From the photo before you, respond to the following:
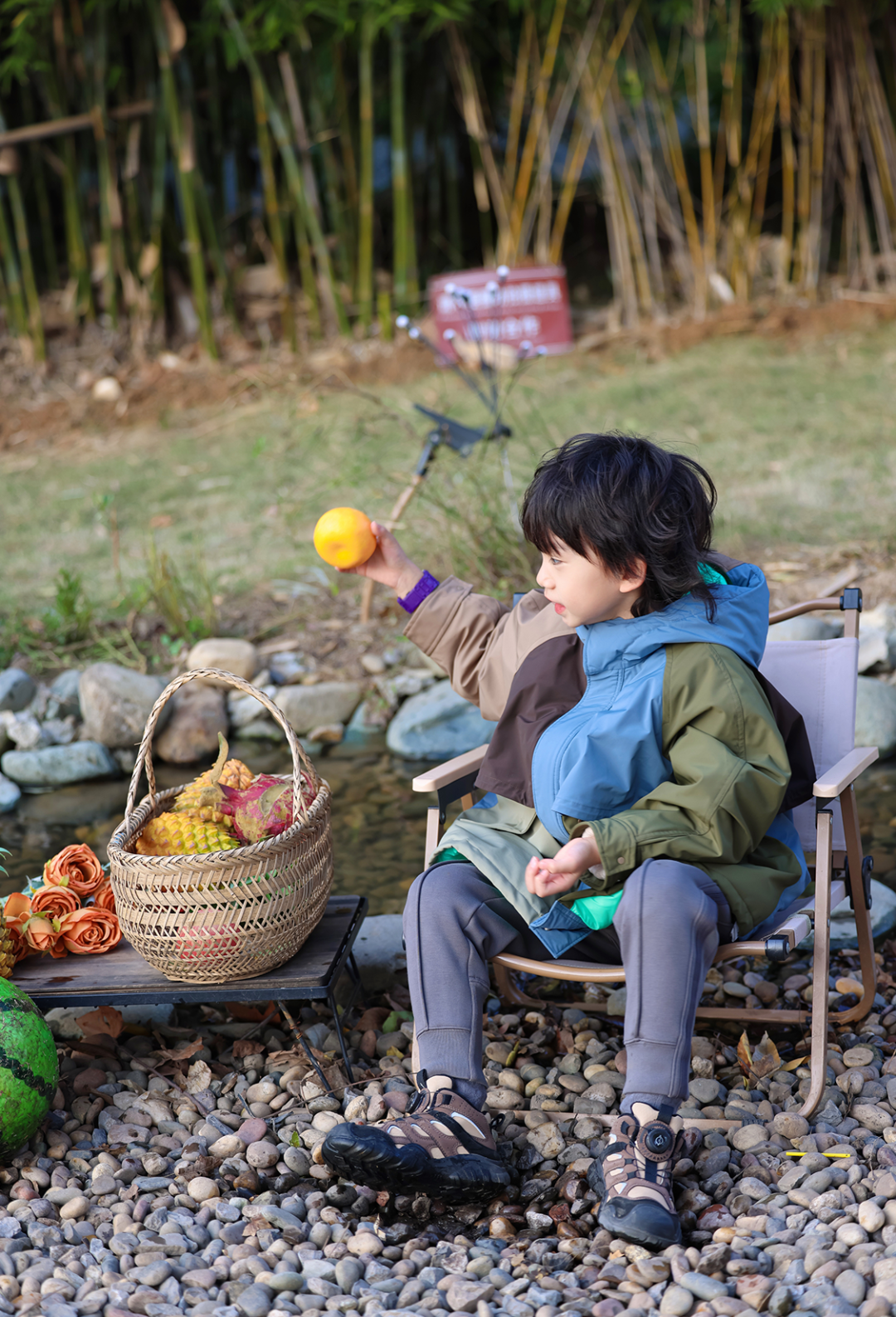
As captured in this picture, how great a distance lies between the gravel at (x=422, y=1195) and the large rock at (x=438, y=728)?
165 cm

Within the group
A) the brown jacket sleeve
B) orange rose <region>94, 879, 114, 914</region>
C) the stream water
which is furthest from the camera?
the stream water

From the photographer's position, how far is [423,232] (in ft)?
28.9

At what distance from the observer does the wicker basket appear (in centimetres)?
208

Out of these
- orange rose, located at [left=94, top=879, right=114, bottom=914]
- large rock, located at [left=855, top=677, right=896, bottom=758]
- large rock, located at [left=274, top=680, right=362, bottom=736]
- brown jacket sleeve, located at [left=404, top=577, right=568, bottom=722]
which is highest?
brown jacket sleeve, located at [left=404, top=577, right=568, bottom=722]

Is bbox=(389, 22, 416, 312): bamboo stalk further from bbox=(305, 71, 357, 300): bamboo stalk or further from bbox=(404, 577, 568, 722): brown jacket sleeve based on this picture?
bbox=(404, 577, 568, 722): brown jacket sleeve

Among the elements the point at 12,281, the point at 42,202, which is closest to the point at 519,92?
the point at 42,202

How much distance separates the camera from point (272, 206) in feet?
25.9

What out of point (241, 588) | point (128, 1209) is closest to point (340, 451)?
point (241, 588)

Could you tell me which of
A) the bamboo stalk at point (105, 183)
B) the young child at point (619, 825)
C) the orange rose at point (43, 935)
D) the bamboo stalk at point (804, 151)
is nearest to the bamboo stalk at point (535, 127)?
the bamboo stalk at point (804, 151)

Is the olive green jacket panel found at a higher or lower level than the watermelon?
higher

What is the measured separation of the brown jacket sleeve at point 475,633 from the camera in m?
2.38

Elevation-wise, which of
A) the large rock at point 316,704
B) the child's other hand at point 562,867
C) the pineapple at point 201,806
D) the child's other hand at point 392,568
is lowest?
the large rock at point 316,704

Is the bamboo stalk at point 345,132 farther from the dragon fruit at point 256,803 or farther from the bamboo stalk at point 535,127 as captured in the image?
the dragon fruit at point 256,803

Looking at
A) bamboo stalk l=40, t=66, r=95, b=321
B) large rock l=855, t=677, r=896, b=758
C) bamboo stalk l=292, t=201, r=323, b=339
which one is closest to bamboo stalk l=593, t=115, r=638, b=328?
bamboo stalk l=292, t=201, r=323, b=339
